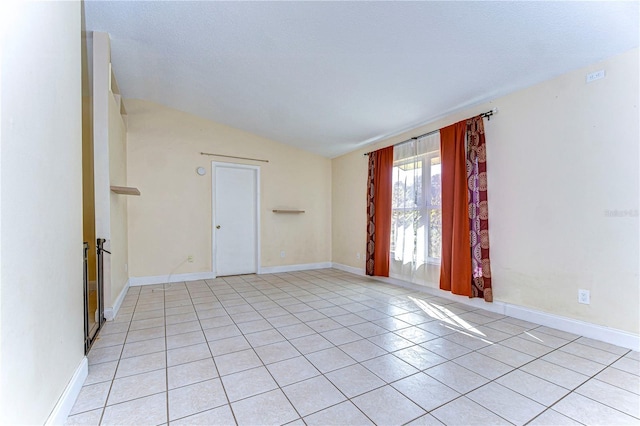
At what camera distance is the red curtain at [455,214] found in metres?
3.35

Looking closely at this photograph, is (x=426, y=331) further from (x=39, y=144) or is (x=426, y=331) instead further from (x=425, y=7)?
(x=39, y=144)

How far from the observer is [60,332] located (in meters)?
1.50

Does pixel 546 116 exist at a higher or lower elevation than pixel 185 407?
higher

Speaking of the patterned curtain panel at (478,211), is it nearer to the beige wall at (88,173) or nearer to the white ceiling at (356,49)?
the white ceiling at (356,49)

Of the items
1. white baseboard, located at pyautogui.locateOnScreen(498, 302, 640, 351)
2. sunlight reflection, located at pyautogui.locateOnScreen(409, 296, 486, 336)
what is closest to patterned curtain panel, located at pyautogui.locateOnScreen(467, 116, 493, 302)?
white baseboard, located at pyautogui.locateOnScreen(498, 302, 640, 351)

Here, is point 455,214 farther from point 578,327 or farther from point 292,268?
point 292,268

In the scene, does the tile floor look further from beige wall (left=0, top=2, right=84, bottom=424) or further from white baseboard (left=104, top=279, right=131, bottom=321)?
beige wall (left=0, top=2, right=84, bottom=424)

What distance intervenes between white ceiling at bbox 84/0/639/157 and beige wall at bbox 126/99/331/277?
28.5 inches

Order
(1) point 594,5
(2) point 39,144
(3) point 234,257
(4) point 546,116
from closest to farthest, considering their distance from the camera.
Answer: (2) point 39,144
(1) point 594,5
(4) point 546,116
(3) point 234,257

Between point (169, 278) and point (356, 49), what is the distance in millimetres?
4346

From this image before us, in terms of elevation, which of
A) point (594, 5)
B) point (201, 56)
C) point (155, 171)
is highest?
point (201, 56)

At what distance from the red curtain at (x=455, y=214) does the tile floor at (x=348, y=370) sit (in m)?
0.38

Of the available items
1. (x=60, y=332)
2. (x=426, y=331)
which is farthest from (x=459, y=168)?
(x=60, y=332)

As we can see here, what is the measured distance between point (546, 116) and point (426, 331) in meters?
2.43
